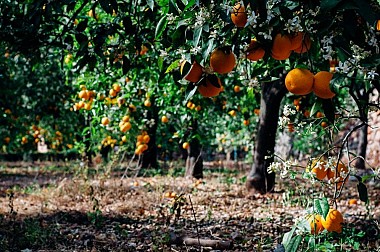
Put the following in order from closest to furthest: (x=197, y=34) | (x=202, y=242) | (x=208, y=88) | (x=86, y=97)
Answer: (x=197, y=34)
(x=208, y=88)
(x=202, y=242)
(x=86, y=97)

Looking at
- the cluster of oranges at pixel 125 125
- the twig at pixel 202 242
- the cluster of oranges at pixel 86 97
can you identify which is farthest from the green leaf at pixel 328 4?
the cluster of oranges at pixel 86 97

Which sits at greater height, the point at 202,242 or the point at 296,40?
the point at 296,40

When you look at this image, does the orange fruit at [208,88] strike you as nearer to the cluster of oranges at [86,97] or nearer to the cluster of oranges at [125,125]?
the cluster of oranges at [125,125]

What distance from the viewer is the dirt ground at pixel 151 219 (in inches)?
134

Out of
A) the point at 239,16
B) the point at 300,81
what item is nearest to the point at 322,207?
the point at 300,81

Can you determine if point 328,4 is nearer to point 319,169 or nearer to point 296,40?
point 296,40

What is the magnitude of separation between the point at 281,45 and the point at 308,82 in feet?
0.49

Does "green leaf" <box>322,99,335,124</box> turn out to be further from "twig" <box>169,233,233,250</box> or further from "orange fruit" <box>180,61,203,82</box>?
"twig" <box>169,233,233,250</box>

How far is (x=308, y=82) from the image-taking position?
1.56 m

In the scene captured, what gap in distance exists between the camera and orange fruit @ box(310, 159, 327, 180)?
6.64ft

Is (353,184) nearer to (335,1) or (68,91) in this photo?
(68,91)

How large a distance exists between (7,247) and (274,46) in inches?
100

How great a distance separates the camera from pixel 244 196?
5.87 meters

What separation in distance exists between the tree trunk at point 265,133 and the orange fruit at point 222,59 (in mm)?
4303
